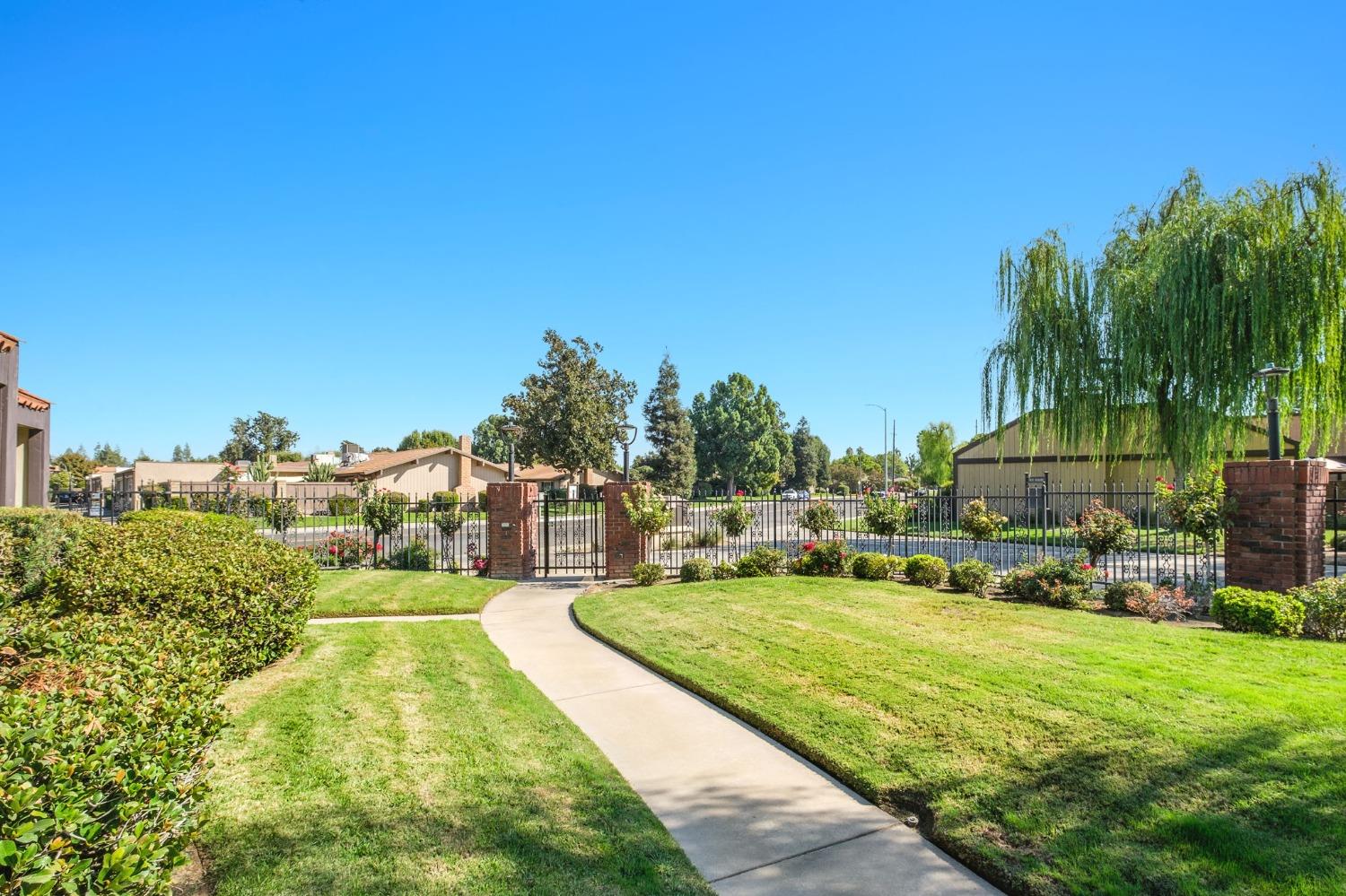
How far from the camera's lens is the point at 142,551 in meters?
6.19

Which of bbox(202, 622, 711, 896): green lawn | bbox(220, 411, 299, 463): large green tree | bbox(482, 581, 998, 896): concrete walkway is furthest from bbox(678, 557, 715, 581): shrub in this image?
bbox(220, 411, 299, 463): large green tree

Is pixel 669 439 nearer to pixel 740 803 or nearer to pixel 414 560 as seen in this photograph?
pixel 414 560

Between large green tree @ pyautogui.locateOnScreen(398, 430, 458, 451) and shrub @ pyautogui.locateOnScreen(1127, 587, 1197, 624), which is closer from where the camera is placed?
shrub @ pyautogui.locateOnScreen(1127, 587, 1197, 624)

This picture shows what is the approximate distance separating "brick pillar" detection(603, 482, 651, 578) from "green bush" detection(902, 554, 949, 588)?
5369mm

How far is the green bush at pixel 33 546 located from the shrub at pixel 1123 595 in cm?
1156

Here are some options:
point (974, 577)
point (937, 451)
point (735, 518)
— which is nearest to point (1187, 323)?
point (974, 577)

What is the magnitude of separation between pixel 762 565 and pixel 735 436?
1965 inches

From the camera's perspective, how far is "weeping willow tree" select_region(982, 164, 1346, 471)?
14.3 metres

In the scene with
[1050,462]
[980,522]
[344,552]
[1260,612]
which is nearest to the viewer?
[1260,612]

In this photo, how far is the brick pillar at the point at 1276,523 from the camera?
26.0ft

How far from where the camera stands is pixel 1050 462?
96.0 feet

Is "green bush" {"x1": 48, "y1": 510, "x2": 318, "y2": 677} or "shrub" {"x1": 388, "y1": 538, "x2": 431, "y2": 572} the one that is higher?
"green bush" {"x1": 48, "y1": 510, "x2": 318, "y2": 677}

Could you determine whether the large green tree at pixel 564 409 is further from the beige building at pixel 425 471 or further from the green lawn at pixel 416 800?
the green lawn at pixel 416 800

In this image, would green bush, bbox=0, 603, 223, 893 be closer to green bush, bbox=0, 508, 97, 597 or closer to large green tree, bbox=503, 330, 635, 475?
green bush, bbox=0, 508, 97, 597
